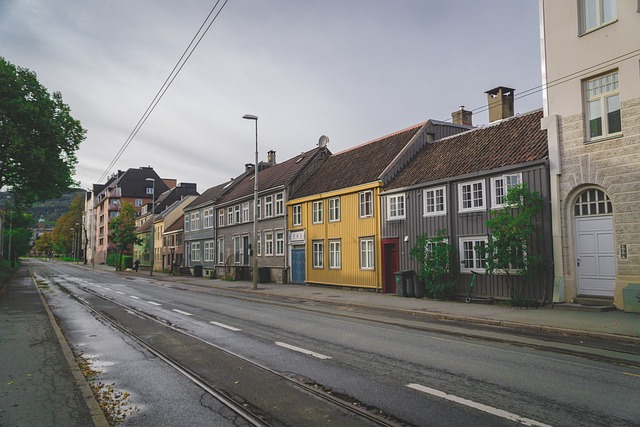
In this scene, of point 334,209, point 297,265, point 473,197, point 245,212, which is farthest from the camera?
point 245,212

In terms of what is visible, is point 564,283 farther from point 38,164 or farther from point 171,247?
point 171,247

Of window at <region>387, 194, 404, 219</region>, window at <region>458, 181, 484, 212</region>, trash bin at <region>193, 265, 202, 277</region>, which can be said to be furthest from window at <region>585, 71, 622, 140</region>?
trash bin at <region>193, 265, 202, 277</region>

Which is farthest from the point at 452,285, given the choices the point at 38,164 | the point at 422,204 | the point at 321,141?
the point at 38,164

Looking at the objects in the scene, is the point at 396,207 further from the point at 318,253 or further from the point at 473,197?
the point at 318,253

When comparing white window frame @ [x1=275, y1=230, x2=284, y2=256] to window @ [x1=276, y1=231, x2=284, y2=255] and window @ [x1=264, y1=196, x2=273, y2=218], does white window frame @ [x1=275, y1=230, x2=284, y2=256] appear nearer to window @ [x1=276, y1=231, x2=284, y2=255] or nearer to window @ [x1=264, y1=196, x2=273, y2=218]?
window @ [x1=276, y1=231, x2=284, y2=255]

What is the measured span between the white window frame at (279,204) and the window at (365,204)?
30.7 feet

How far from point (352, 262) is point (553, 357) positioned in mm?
17036

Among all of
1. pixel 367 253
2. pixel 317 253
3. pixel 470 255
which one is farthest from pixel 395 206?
pixel 317 253

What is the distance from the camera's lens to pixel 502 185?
56.9 feet

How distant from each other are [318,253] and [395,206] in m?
7.71

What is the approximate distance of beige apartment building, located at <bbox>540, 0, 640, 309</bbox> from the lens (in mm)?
13828

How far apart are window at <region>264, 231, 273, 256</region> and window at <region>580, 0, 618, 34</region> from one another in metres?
23.7

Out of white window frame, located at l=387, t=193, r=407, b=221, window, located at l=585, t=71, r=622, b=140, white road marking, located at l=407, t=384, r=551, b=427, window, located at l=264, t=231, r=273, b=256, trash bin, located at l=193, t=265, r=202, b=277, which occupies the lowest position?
trash bin, located at l=193, t=265, r=202, b=277

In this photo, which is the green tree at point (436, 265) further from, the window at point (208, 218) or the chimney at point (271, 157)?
the window at point (208, 218)
